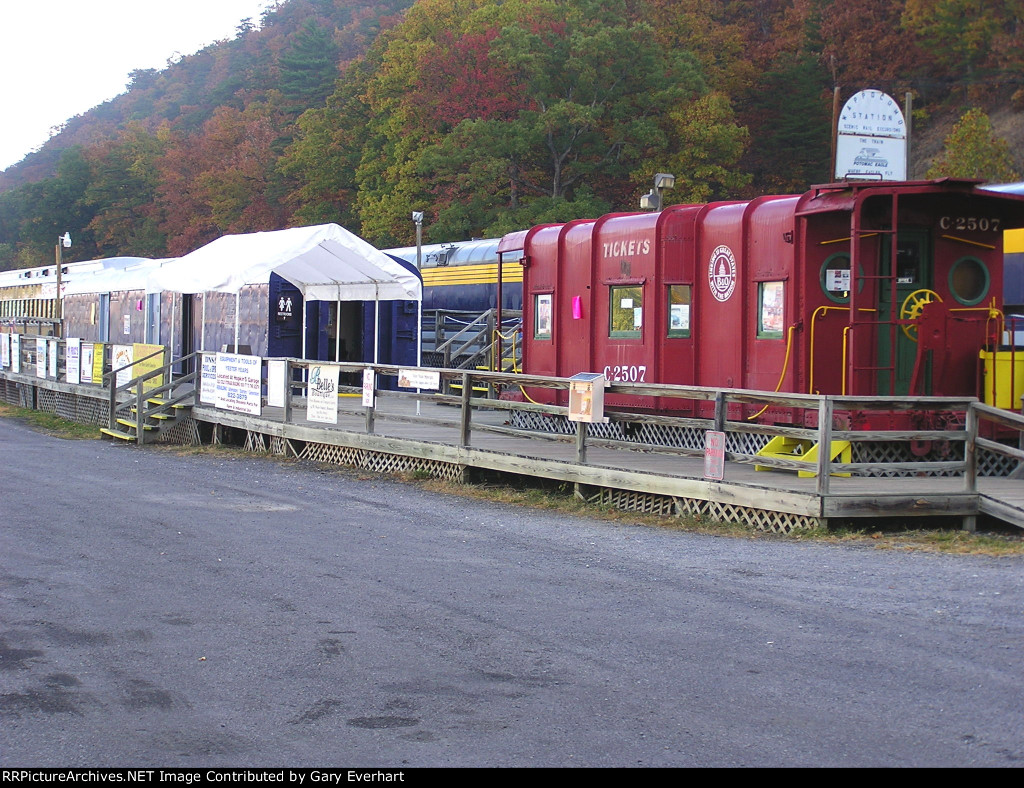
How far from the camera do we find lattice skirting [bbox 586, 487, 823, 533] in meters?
10.4

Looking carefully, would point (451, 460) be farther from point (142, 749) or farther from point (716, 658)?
point (142, 749)

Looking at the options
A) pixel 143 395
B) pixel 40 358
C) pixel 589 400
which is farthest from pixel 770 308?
pixel 40 358

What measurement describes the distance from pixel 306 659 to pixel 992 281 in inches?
360

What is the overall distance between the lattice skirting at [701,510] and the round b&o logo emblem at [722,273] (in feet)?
9.29

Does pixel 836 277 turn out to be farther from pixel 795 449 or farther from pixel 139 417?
pixel 139 417

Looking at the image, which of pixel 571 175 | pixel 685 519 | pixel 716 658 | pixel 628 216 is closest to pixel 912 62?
pixel 571 175

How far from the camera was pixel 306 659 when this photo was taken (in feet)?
21.4

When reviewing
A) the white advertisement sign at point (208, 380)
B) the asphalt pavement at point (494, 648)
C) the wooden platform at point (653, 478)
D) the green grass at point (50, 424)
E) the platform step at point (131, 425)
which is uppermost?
the white advertisement sign at point (208, 380)

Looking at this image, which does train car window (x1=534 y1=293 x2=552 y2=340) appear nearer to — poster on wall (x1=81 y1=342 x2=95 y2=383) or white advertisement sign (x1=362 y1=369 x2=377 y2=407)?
white advertisement sign (x1=362 y1=369 x2=377 y2=407)

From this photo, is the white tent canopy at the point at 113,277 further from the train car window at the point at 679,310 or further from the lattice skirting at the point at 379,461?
the train car window at the point at 679,310

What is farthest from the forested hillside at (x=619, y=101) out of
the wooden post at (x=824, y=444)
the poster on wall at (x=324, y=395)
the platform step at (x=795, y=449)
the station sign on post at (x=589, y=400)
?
the wooden post at (x=824, y=444)

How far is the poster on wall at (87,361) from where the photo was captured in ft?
84.1

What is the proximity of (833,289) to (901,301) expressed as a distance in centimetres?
70

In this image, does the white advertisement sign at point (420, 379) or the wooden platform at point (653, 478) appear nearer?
the wooden platform at point (653, 478)
